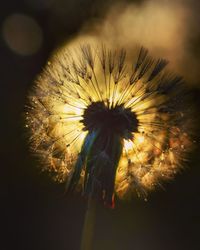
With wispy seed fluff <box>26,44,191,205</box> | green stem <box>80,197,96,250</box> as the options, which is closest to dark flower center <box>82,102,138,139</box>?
wispy seed fluff <box>26,44,191,205</box>

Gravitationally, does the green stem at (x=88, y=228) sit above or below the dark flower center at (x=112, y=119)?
below

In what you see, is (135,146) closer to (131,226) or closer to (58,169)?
(58,169)

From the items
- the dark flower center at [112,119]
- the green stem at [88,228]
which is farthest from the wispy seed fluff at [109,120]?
the green stem at [88,228]

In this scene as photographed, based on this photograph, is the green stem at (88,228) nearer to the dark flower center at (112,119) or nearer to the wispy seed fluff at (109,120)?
the wispy seed fluff at (109,120)

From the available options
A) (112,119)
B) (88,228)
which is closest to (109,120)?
(112,119)

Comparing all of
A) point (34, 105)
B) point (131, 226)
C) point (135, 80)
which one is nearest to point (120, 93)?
point (135, 80)

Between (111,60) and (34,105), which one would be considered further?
(34,105)

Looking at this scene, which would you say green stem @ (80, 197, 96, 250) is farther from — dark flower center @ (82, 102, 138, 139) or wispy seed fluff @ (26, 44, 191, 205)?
dark flower center @ (82, 102, 138, 139)
